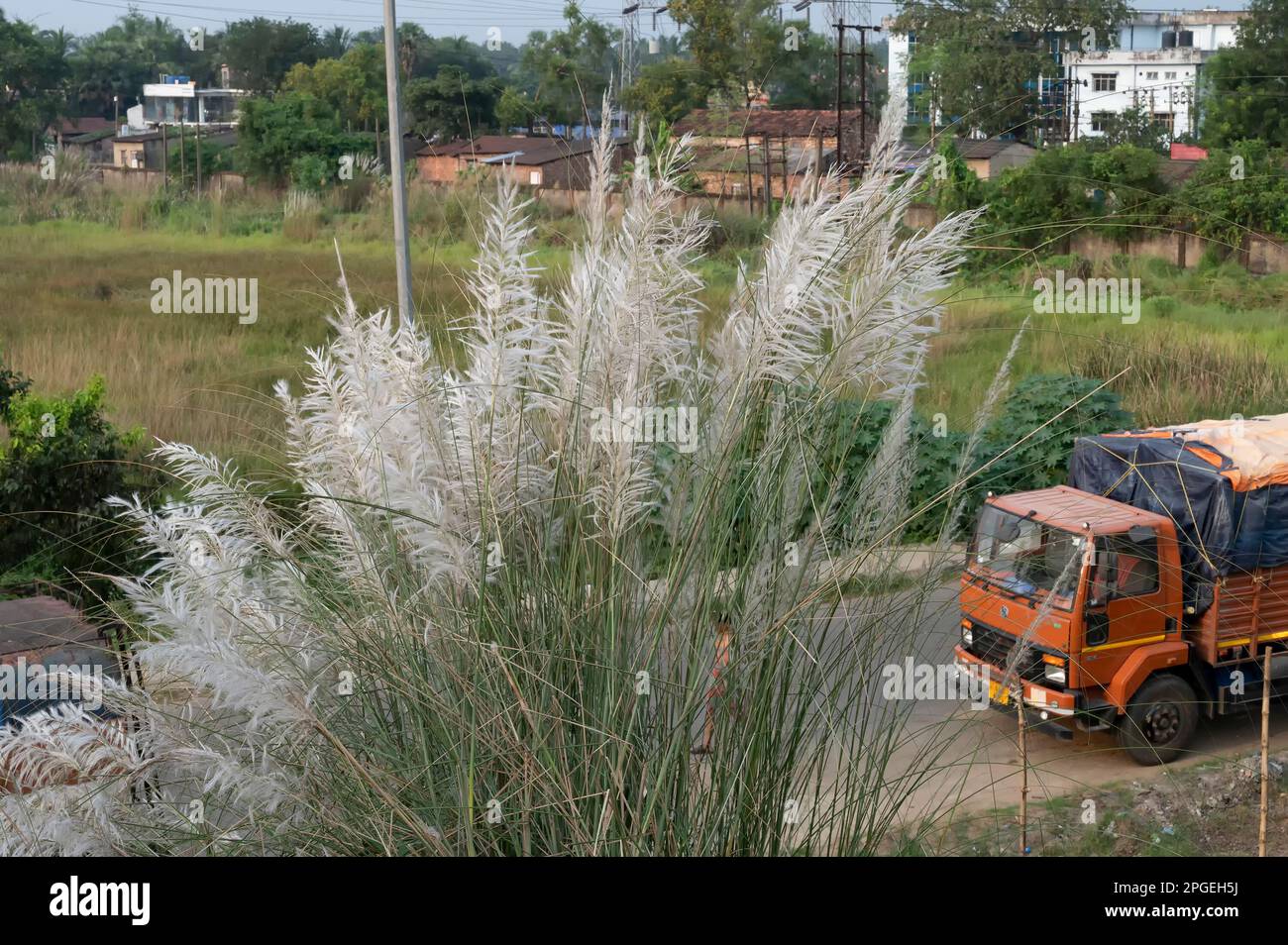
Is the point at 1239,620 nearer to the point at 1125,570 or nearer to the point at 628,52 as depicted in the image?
the point at 1125,570

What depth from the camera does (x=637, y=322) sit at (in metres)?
2.03

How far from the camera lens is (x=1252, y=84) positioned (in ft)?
88.1

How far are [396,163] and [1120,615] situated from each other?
4.64m

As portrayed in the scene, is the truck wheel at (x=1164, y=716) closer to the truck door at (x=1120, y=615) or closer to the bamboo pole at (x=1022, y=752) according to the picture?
the truck door at (x=1120, y=615)

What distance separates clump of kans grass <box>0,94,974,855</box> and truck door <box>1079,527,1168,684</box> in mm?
4862

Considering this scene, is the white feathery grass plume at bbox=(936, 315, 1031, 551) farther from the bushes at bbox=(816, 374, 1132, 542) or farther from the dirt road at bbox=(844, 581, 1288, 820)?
the dirt road at bbox=(844, 581, 1288, 820)

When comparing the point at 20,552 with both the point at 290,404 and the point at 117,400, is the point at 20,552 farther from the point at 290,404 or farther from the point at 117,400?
the point at 290,404

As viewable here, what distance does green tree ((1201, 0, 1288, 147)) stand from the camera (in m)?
26.2

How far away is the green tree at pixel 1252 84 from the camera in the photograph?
85.8 feet

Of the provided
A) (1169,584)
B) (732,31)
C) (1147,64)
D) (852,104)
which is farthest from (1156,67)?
(1169,584)

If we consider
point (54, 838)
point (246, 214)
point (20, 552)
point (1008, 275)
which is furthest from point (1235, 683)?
point (246, 214)

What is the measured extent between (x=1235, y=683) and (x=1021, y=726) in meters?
5.50

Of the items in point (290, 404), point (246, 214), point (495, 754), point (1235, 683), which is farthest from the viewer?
point (246, 214)

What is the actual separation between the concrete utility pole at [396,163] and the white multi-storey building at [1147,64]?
53.3ft
